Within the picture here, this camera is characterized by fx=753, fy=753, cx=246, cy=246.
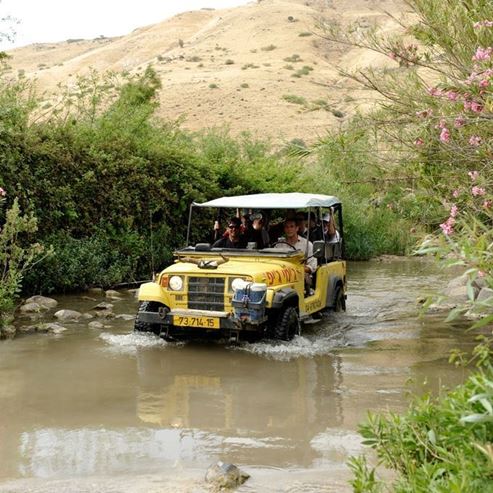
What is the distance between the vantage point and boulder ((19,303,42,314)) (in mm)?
12821

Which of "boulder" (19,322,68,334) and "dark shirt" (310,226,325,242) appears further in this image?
"dark shirt" (310,226,325,242)

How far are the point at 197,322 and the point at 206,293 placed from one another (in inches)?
16.9

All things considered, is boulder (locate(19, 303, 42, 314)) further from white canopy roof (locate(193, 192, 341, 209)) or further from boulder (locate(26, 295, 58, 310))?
white canopy roof (locate(193, 192, 341, 209))

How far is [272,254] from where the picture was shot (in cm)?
1041

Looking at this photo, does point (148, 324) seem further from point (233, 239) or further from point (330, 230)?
point (330, 230)

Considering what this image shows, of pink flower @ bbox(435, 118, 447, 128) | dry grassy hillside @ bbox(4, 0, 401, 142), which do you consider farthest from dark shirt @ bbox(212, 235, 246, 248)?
dry grassy hillside @ bbox(4, 0, 401, 142)

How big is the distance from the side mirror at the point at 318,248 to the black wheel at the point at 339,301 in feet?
4.74

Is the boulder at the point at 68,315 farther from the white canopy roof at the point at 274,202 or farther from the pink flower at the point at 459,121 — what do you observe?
the pink flower at the point at 459,121

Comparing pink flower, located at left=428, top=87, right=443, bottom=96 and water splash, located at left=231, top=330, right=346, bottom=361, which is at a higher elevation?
pink flower, located at left=428, top=87, right=443, bottom=96

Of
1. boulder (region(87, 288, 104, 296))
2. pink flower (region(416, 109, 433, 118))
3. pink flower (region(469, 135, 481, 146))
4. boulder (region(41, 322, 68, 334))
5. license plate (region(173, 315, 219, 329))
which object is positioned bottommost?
boulder (region(87, 288, 104, 296))

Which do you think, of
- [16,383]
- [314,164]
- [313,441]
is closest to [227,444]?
[313,441]

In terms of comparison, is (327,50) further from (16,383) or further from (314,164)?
(16,383)

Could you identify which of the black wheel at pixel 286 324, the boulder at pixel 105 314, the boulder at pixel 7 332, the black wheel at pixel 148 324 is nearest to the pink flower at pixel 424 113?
the black wheel at pixel 286 324

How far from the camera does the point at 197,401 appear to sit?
7574mm
